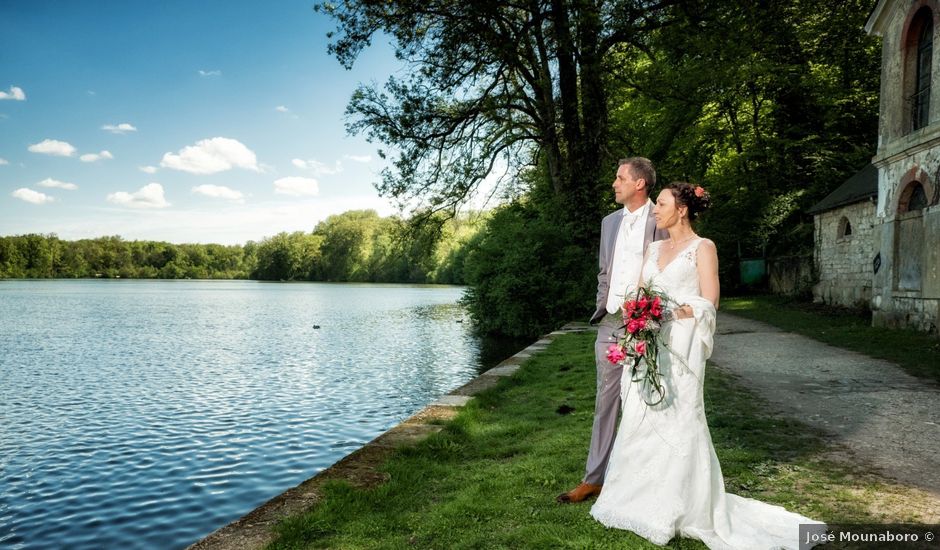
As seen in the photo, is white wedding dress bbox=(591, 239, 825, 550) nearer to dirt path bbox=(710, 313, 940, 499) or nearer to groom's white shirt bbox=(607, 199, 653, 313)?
groom's white shirt bbox=(607, 199, 653, 313)

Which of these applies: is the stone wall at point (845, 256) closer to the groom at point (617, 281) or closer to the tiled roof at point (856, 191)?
the tiled roof at point (856, 191)

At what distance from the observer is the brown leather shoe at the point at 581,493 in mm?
3781

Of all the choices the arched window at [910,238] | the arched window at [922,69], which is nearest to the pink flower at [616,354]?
the arched window at [910,238]

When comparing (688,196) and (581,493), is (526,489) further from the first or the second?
(688,196)

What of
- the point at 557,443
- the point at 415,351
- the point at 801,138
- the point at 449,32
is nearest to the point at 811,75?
the point at 801,138

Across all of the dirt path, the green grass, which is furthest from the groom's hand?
the green grass

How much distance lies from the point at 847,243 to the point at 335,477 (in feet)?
64.1

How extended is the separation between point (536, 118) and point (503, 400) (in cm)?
1477

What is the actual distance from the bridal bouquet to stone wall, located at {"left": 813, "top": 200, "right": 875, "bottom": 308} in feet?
55.9

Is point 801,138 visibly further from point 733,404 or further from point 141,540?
point 141,540

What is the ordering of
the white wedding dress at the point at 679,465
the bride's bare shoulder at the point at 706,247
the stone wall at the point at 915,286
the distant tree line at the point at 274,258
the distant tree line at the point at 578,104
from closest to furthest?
the white wedding dress at the point at 679,465 < the bride's bare shoulder at the point at 706,247 < the stone wall at the point at 915,286 < the distant tree line at the point at 578,104 < the distant tree line at the point at 274,258

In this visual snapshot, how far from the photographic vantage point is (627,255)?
3867mm

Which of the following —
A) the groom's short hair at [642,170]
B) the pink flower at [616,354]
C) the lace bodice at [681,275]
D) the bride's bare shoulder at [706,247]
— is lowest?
the pink flower at [616,354]

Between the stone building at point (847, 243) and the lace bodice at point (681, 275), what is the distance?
1632 centimetres
